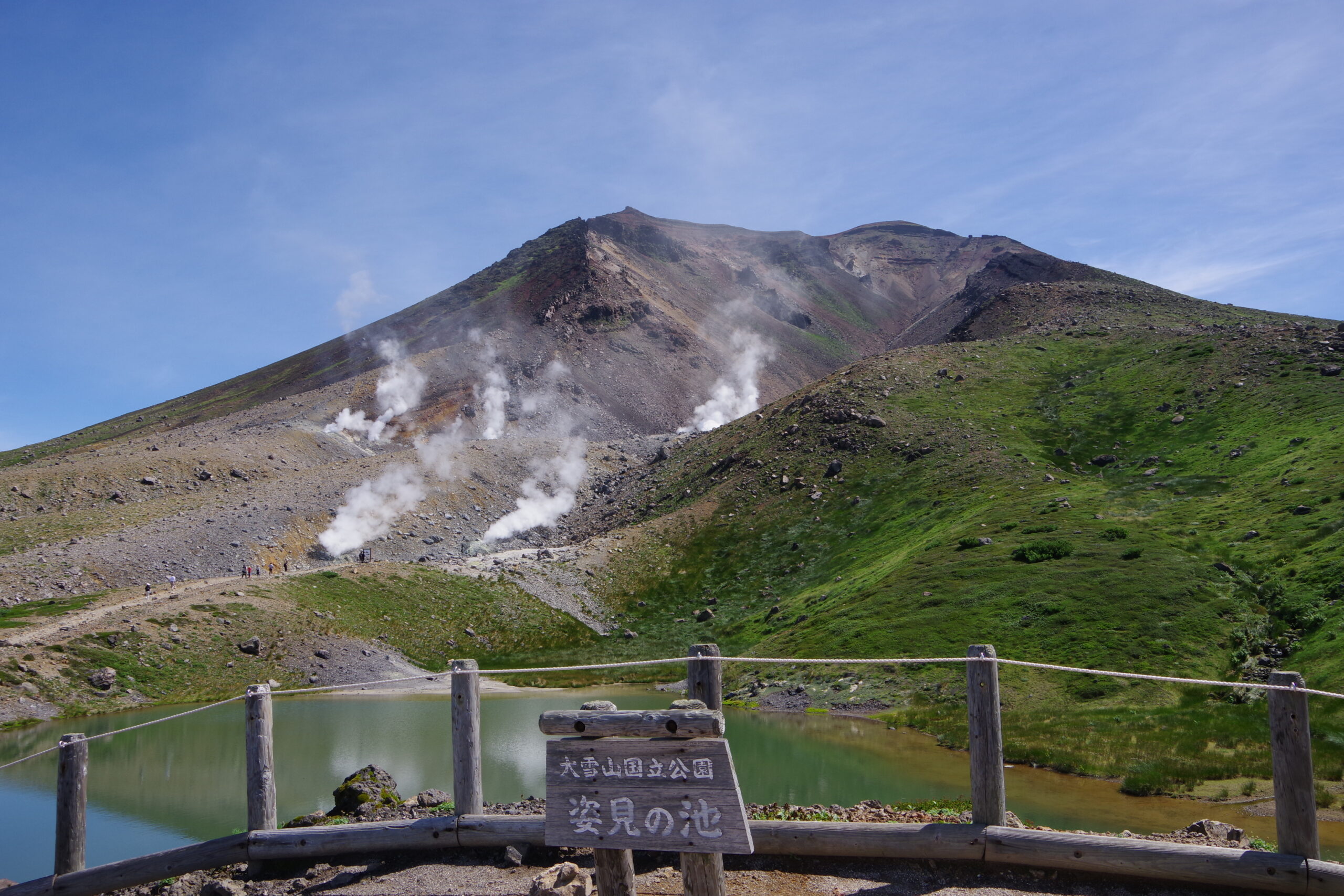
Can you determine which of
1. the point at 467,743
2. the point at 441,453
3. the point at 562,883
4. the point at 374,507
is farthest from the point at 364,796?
the point at 441,453

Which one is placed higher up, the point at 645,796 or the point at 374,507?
the point at 374,507

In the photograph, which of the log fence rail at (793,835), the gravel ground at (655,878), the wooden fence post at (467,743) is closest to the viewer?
the log fence rail at (793,835)

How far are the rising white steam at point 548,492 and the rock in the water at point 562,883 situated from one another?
94.9 m

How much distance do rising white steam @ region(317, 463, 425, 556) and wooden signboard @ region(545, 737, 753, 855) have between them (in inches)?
3495

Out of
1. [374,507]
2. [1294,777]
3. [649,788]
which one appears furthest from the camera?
[374,507]

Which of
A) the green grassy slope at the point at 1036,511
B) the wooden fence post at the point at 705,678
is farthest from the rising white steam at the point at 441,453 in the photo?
the wooden fence post at the point at 705,678

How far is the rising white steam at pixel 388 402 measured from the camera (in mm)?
138625

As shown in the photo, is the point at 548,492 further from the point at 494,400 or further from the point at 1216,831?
the point at 1216,831

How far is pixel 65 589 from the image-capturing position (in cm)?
6469

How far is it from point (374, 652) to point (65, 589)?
84.2ft

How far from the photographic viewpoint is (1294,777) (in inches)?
404

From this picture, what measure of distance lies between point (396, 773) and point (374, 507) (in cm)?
7480

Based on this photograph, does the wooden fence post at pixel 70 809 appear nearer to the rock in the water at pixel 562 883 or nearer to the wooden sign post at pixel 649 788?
the rock in the water at pixel 562 883

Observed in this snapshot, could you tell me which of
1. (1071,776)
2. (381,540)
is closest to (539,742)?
(1071,776)
